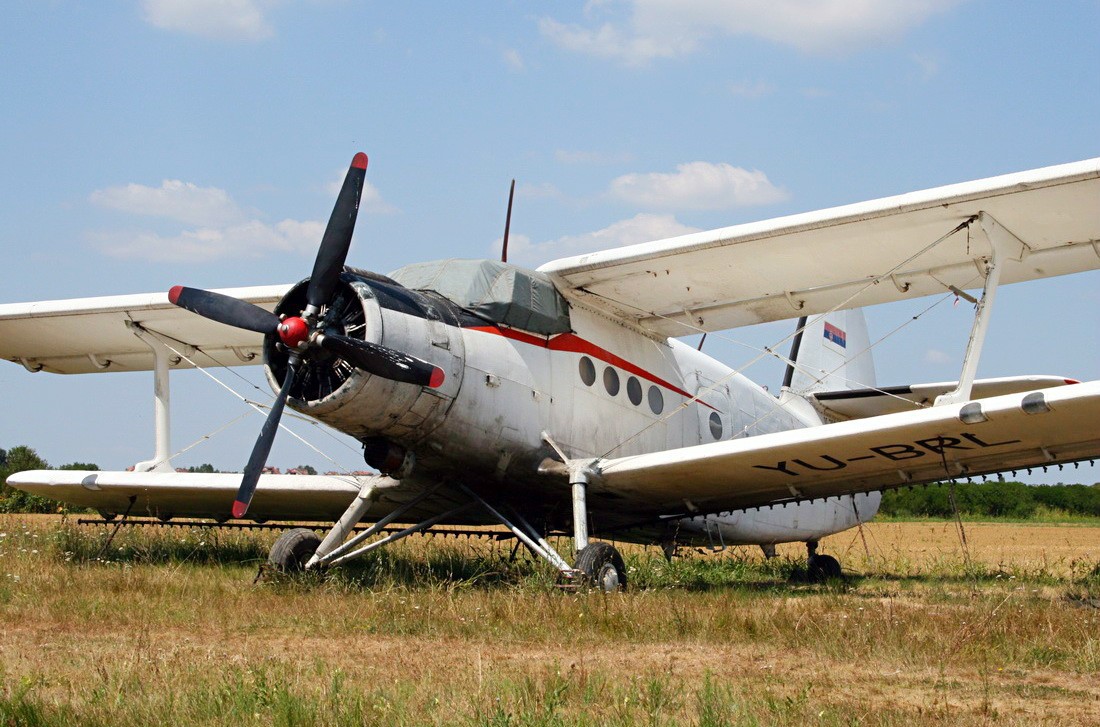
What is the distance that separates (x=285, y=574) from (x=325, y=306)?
8.68 ft

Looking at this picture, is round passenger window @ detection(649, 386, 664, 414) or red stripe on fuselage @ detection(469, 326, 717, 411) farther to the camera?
round passenger window @ detection(649, 386, 664, 414)

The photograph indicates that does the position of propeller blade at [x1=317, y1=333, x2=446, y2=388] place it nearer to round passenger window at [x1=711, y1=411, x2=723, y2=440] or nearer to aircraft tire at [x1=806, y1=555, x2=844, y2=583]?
round passenger window at [x1=711, y1=411, x2=723, y2=440]

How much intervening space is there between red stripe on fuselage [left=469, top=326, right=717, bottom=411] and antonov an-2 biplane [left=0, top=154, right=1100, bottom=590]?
25 mm

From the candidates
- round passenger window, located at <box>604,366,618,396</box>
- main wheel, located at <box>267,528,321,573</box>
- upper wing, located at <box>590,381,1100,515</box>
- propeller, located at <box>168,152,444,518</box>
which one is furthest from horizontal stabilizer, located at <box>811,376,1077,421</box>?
main wheel, located at <box>267,528,321,573</box>

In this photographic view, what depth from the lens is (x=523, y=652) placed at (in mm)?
6496

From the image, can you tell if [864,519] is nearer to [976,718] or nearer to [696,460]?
[696,460]

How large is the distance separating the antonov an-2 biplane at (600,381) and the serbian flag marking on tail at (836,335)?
3.74 m

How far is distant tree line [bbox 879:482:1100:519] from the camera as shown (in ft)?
133

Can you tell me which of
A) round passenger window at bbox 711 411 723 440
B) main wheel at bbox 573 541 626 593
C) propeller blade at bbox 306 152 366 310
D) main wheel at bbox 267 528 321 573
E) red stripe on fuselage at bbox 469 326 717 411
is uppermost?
propeller blade at bbox 306 152 366 310

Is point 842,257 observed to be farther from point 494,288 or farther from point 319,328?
point 319,328

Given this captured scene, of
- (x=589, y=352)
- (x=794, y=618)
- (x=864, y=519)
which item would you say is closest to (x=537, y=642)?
(x=794, y=618)

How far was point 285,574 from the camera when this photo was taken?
997 centimetres

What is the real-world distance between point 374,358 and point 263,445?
4.47 ft

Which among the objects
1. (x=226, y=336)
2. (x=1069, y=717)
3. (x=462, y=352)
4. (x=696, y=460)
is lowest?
(x=1069, y=717)
